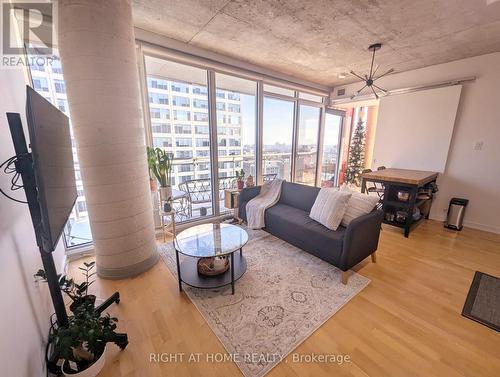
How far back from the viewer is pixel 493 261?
97.4 inches

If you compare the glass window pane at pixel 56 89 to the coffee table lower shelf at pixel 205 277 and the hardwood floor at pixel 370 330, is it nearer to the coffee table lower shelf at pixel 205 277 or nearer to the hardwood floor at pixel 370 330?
the hardwood floor at pixel 370 330

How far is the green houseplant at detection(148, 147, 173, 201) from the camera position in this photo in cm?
274

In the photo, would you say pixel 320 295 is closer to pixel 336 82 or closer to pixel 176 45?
pixel 176 45

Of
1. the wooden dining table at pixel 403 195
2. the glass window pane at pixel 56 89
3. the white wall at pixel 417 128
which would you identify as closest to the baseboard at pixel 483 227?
the wooden dining table at pixel 403 195

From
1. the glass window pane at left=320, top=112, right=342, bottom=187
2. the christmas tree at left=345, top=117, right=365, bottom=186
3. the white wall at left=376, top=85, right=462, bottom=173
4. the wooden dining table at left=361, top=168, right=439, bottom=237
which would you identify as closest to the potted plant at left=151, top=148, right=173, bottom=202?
the wooden dining table at left=361, top=168, right=439, bottom=237

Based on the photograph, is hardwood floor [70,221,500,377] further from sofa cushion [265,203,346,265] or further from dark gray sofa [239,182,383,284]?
sofa cushion [265,203,346,265]

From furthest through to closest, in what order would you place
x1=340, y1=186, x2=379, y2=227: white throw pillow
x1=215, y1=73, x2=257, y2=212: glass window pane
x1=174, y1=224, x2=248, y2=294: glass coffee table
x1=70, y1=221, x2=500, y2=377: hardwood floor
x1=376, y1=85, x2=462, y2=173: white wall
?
1. x1=215, y1=73, x2=257, y2=212: glass window pane
2. x1=376, y1=85, x2=462, y2=173: white wall
3. x1=340, y1=186, x2=379, y2=227: white throw pillow
4. x1=174, y1=224, x2=248, y2=294: glass coffee table
5. x1=70, y1=221, x2=500, y2=377: hardwood floor

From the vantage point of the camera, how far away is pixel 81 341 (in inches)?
45.8

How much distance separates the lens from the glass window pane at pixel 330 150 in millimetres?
5645

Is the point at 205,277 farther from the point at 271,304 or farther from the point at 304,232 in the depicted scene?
the point at 304,232

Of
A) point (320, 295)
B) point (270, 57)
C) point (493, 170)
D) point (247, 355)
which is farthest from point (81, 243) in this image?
point (493, 170)

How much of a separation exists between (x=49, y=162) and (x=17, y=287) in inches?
27.8

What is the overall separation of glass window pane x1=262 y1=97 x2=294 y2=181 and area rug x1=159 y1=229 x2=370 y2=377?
8.15ft

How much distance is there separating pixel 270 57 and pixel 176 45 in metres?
1.44
